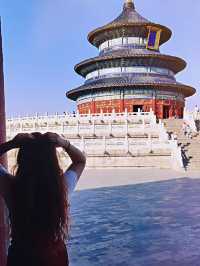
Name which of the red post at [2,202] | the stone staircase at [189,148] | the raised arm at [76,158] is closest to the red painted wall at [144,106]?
the stone staircase at [189,148]

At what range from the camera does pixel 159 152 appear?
21.9 m

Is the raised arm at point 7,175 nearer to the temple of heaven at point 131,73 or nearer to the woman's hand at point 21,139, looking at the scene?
the woman's hand at point 21,139

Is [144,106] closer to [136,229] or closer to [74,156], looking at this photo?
[136,229]

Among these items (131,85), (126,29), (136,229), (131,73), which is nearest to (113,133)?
(131,85)

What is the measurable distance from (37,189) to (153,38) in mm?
41160

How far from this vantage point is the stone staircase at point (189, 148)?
2124 centimetres

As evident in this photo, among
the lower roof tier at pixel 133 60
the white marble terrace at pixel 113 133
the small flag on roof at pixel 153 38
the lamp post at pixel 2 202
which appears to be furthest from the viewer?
the small flag on roof at pixel 153 38

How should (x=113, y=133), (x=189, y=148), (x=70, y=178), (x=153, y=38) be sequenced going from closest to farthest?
(x=70, y=178), (x=189, y=148), (x=113, y=133), (x=153, y=38)

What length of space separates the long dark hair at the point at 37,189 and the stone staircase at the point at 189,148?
18.9 m

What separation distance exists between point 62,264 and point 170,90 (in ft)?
126

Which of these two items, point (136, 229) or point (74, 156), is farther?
point (136, 229)

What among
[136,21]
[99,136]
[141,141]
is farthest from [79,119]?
[136,21]

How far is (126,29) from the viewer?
139ft

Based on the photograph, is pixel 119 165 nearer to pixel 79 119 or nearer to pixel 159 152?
pixel 159 152
